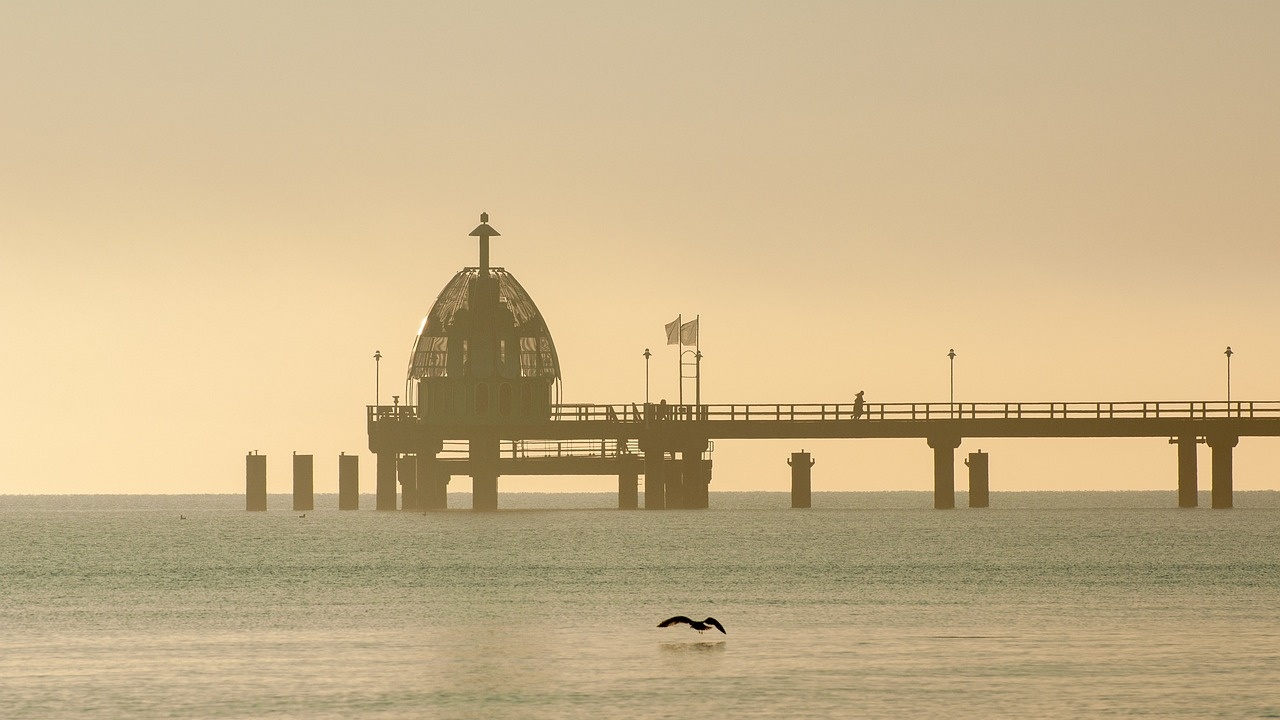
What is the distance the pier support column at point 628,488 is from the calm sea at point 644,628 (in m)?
13.4

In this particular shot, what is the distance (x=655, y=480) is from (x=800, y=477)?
9.88 metres

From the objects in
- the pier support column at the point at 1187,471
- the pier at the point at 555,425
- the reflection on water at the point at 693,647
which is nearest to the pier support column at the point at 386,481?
the pier at the point at 555,425

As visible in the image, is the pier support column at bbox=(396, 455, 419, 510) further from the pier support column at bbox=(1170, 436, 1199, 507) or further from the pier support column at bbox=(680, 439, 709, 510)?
the pier support column at bbox=(1170, 436, 1199, 507)

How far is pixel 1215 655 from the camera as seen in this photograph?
132 ft

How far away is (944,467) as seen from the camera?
337ft

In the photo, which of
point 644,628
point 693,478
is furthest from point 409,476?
point 644,628

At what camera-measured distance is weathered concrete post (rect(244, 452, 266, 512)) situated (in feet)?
393

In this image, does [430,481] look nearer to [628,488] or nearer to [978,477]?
[628,488]

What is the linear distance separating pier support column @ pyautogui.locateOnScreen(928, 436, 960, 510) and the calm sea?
8297 millimetres

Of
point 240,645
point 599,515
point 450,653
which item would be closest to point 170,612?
point 240,645

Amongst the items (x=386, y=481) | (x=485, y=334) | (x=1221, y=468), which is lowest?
(x=386, y=481)

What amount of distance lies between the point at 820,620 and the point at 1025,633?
16.7 feet

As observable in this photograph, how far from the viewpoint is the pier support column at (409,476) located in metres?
109

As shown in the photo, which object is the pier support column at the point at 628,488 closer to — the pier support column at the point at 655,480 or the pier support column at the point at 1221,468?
the pier support column at the point at 655,480
